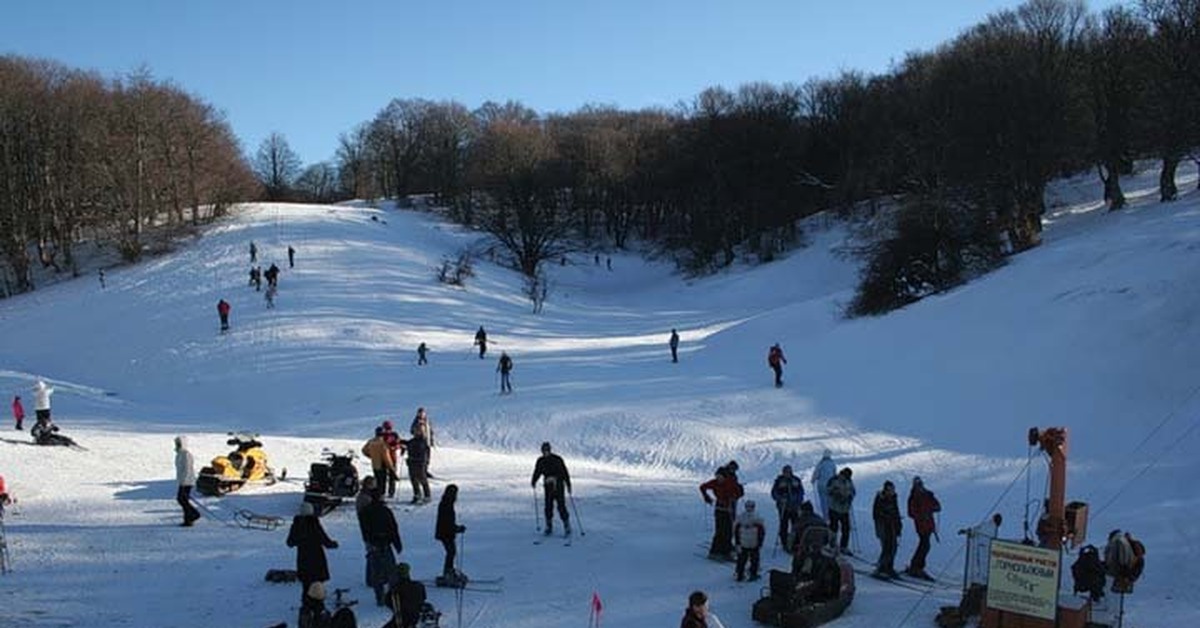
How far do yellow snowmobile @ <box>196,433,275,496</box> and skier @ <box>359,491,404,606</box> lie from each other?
5740mm

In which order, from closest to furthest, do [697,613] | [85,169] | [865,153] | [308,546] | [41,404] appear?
[697,613], [308,546], [41,404], [85,169], [865,153]

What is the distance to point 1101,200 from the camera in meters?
51.4

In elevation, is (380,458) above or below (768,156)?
below

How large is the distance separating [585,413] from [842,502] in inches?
494

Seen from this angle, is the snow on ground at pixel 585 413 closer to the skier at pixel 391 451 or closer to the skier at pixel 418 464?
the skier at pixel 418 464

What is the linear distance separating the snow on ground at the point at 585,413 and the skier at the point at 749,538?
0.31 meters

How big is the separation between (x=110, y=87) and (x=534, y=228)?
27.0 meters

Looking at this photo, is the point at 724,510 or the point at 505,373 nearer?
the point at 724,510

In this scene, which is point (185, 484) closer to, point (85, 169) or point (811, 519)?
point (811, 519)

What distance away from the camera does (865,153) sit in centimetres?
7031

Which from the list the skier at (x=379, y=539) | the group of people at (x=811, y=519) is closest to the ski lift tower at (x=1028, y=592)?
the group of people at (x=811, y=519)

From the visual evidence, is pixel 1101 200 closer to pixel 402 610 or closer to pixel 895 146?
A: pixel 895 146

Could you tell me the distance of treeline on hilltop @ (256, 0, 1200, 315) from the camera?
39938 mm

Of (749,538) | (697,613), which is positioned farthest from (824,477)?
(697,613)
